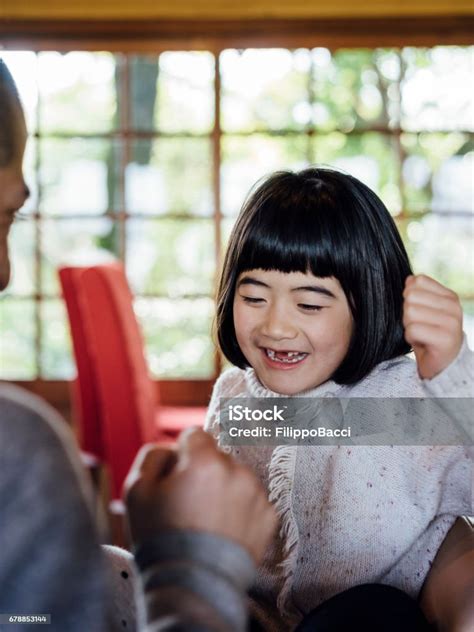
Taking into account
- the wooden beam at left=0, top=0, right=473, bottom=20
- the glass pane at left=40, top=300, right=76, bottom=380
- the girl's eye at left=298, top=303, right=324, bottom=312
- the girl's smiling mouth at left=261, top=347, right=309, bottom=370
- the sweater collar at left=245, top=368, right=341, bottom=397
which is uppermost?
the wooden beam at left=0, top=0, right=473, bottom=20

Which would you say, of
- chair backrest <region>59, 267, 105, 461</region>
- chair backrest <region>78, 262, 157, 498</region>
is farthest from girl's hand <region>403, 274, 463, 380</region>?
chair backrest <region>59, 267, 105, 461</region>

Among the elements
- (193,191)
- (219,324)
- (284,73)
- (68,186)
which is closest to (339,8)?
(284,73)

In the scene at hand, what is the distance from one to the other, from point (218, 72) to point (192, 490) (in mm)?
2838

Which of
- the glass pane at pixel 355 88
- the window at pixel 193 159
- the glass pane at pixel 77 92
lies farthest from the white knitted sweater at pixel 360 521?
the glass pane at pixel 77 92

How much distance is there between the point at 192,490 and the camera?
430 mm

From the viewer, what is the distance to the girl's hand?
69cm

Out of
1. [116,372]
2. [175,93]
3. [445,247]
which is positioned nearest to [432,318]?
[116,372]

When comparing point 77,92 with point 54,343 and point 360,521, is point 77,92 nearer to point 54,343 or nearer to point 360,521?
point 54,343

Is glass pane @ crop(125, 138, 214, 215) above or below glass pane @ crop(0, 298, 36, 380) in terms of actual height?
above

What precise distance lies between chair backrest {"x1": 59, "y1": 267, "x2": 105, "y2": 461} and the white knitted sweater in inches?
61.0

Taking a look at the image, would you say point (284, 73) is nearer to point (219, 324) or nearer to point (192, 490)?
point (219, 324)

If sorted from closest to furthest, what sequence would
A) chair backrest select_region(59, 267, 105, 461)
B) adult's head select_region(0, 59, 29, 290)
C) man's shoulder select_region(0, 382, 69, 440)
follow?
1. man's shoulder select_region(0, 382, 69, 440)
2. adult's head select_region(0, 59, 29, 290)
3. chair backrest select_region(59, 267, 105, 461)

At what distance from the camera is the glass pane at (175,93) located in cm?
311

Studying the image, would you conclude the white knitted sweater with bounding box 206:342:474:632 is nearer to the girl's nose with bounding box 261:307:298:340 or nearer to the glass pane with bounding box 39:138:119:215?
the girl's nose with bounding box 261:307:298:340
